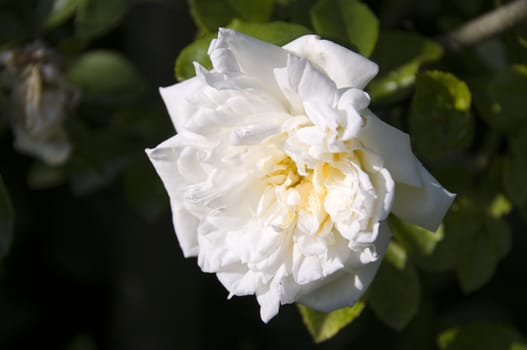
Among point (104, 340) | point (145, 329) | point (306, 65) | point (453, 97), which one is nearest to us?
point (306, 65)

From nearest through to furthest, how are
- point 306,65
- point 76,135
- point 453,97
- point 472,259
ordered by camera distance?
1. point 306,65
2. point 453,97
3. point 472,259
4. point 76,135

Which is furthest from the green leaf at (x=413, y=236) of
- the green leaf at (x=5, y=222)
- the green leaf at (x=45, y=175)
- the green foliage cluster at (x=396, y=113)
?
the green leaf at (x=45, y=175)

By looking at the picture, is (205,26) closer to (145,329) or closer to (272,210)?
(272,210)

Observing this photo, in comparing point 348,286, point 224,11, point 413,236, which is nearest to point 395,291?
point 413,236

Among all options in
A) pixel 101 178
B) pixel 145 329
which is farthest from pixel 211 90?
pixel 145 329

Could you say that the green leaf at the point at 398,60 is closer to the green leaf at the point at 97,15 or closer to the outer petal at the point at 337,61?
the outer petal at the point at 337,61

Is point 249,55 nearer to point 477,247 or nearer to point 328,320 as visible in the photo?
point 328,320
